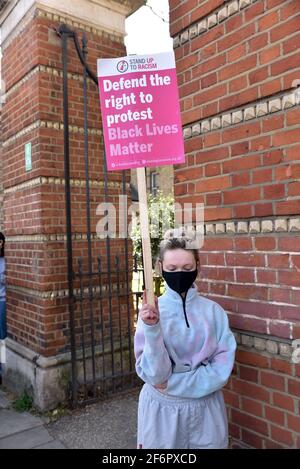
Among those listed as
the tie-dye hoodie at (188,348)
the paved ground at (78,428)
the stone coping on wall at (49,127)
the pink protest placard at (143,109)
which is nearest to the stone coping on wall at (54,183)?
the stone coping on wall at (49,127)

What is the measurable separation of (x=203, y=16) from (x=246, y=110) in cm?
74

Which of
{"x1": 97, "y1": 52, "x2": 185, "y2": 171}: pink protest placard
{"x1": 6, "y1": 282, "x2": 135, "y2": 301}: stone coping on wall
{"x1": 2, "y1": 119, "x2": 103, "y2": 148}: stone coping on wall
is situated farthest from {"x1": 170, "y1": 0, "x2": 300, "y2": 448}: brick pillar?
{"x1": 6, "y1": 282, "x2": 135, "y2": 301}: stone coping on wall

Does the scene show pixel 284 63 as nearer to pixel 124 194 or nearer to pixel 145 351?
pixel 145 351

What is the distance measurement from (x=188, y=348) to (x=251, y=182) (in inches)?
38.2

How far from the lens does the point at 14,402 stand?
4.48m

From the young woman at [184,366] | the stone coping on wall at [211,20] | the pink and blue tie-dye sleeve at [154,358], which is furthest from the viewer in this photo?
the stone coping on wall at [211,20]

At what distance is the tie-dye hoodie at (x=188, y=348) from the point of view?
2.06m

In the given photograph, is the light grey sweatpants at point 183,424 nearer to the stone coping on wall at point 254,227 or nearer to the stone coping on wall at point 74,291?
the stone coping on wall at point 254,227

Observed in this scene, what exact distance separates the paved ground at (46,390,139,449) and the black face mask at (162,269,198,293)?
6.25ft

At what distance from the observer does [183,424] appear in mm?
2129

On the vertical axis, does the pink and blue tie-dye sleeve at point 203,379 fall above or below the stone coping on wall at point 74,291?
below

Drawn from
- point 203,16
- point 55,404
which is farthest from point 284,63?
point 55,404

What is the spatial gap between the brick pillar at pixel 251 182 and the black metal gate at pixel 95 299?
1.74 metres

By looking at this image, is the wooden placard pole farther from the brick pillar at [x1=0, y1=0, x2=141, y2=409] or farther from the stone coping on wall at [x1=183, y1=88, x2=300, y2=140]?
the brick pillar at [x1=0, y1=0, x2=141, y2=409]
